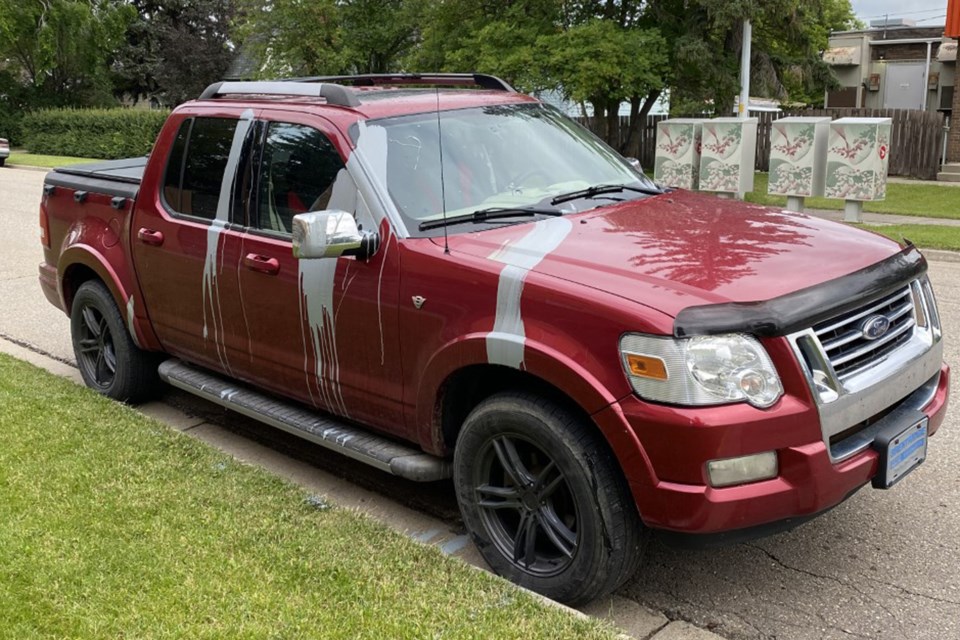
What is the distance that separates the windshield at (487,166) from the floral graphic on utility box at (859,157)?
34.2ft

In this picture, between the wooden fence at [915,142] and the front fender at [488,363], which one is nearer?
the front fender at [488,363]

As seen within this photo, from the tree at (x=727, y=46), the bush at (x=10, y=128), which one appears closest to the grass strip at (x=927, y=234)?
the tree at (x=727, y=46)

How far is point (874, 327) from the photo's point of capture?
3.51 m

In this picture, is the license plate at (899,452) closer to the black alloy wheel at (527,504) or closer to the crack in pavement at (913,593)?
the crack in pavement at (913,593)

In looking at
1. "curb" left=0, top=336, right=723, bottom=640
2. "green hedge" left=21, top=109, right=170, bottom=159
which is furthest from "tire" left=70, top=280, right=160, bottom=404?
"green hedge" left=21, top=109, right=170, bottom=159

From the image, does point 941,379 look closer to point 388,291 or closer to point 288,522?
point 388,291

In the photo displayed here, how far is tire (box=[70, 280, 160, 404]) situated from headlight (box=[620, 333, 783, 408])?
3.90m

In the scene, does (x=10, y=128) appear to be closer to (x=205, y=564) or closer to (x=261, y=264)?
(x=261, y=264)

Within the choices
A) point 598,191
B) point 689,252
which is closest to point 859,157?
point 598,191

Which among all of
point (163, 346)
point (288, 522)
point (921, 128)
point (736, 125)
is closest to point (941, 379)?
point (288, 522)

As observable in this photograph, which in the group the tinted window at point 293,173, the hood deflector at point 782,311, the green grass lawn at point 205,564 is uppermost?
the tinted window at point 293,173

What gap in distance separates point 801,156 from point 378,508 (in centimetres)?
1210

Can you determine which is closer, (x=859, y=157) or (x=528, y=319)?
(x=528, y=319)

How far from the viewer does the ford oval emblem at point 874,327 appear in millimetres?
3469
